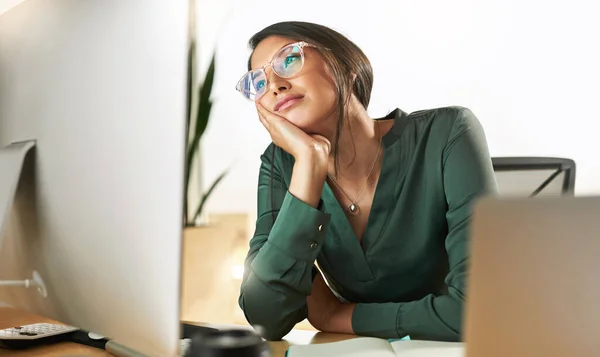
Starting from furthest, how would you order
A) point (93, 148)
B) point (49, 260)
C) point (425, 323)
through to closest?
point (425, 323), point (49, 260), point (93, 148)

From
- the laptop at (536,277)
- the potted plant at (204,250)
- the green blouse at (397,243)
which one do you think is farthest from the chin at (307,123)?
the laptop at (536,277)

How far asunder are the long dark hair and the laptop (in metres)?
1.18

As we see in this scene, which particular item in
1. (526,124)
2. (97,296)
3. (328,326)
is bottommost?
(328,326)

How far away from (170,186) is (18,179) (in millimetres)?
390

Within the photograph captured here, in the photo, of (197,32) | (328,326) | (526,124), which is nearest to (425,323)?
(328,326)

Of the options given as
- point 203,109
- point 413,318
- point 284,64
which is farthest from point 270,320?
point 203,109

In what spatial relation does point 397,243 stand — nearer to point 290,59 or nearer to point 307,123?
point 307,123

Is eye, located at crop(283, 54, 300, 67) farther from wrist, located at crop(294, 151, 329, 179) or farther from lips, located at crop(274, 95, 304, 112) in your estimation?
wrist, located at crop(294, 151, 329, 179)

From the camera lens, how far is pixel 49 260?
34.3 inches

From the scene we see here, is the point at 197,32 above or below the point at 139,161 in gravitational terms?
above

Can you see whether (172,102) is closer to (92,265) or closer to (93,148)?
(93,148)

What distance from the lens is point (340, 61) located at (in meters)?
1.63

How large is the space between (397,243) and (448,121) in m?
0.39

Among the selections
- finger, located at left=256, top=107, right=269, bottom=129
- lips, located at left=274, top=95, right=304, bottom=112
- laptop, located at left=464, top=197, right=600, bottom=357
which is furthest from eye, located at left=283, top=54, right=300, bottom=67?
laptop, located at left=464, top=197, right=600, bottom=357
